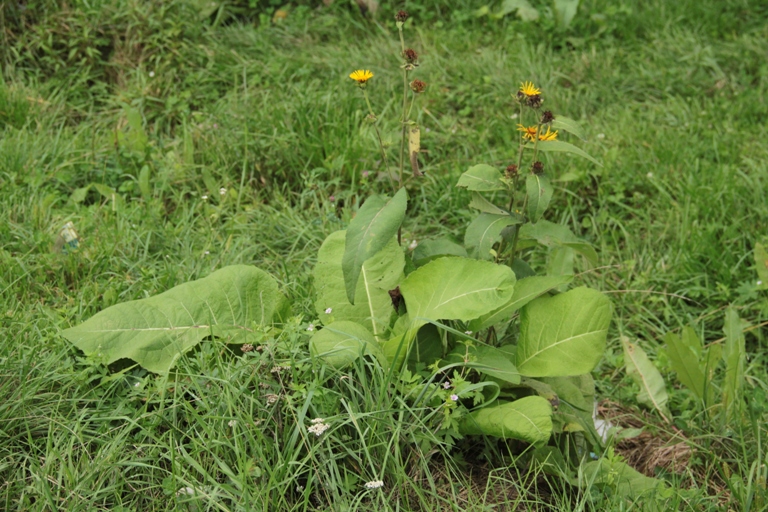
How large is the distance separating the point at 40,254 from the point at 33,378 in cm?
87

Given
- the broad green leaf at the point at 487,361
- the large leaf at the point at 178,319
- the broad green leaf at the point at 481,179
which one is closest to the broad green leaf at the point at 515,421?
the broad green leaf at the point at 487,361

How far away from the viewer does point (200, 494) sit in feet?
6.32

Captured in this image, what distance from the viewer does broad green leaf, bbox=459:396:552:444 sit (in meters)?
2.07

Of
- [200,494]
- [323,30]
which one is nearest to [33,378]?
[200,494]

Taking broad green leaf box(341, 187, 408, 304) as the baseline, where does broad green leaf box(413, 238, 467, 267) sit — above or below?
below

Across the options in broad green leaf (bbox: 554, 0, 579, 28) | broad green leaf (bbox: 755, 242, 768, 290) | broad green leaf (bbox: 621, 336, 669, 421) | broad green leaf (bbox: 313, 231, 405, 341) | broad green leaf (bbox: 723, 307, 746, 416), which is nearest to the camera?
broad green leaf (bbox: 313, 231, 405, 341)

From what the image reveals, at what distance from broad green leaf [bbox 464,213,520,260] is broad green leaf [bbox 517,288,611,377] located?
0.26 metres

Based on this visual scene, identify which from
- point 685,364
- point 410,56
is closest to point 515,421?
point 685,364

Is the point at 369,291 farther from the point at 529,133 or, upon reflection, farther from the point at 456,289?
the point at 529,133

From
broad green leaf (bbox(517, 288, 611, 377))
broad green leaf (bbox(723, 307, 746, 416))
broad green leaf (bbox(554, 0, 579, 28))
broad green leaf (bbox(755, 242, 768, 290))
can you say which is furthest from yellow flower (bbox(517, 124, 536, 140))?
broad green leaf (bbox(554, 0, 579, 28))

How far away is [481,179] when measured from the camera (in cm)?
225

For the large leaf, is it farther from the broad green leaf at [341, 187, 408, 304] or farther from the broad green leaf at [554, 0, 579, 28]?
the broad green leaf at [554, 0, 579, 28]

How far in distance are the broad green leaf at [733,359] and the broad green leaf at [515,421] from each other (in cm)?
Result: 91

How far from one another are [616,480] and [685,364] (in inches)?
26.4
